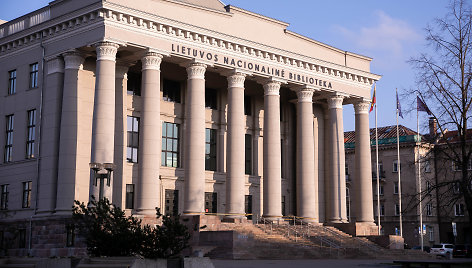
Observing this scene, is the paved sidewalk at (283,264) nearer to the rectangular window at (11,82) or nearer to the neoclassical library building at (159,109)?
the neoclassical library building at (159,109)

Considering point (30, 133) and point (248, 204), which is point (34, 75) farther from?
point (248, 204)

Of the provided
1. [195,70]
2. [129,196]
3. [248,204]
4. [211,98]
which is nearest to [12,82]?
[129,196]

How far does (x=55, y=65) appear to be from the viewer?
44312mm

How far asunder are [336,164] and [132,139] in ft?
60.5

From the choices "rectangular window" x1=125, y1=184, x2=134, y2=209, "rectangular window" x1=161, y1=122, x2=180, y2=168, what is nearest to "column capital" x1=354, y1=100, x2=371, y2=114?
"rectangular window" x1=161, y1=122, x2=180, y2=168

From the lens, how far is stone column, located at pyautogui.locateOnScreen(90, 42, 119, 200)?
40.2 metres

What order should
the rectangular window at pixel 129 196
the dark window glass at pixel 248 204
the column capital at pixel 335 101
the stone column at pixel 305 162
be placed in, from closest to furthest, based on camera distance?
the rectangular window at pixel 129 196, the stone column at pixel 305 162, the dark window glass at pixel 248 204, the column capital at pixel 335 101

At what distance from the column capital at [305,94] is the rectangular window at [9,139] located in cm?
2275

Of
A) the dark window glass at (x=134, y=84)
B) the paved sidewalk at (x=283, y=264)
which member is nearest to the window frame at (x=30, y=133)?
the dark window glass at (x=134, y=84)

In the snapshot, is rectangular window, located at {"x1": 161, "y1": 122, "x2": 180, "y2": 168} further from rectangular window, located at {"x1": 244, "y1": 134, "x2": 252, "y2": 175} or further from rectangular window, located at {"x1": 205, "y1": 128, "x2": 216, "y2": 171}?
rectangular window, located at {"x1": 244, "y1": 134, "x2": 252, "y2": 175}

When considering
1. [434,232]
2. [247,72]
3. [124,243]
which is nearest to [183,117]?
[247,72]

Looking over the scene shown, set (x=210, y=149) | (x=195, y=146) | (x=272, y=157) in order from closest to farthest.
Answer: (x=195, y=146) < (x=272, y=157) < (x=210, y=149)

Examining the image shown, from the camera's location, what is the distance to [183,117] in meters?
51.7

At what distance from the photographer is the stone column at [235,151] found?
47031mm
